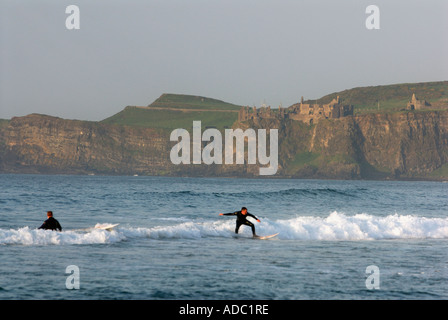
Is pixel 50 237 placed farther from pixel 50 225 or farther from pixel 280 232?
pixel 280 232

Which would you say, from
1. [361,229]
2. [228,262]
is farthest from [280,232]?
[228,262]

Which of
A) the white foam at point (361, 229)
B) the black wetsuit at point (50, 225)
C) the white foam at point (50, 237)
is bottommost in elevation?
the white foam at point (361, 229)

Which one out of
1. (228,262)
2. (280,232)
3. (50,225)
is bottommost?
(280,232)

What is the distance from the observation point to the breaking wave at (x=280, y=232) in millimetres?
24531

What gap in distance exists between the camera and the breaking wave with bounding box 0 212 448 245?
80.5 feet

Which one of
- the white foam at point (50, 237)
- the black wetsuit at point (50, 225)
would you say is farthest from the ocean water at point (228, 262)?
the black wetsuit at point (50, 225)

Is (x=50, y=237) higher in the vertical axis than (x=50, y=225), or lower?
lower

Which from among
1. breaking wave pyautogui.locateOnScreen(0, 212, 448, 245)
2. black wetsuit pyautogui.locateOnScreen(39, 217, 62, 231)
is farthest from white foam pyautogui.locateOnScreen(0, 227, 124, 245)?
black wetsuit pyautogui.locateOnScreen(39, 217, 62, 231)

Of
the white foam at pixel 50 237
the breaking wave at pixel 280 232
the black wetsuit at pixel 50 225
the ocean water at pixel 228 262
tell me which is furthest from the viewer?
the black wetsuit at pixel 50 225

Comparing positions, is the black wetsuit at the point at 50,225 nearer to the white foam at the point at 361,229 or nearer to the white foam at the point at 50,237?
the white foam at the point at 50,237

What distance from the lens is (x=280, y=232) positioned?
31203 millimetres
